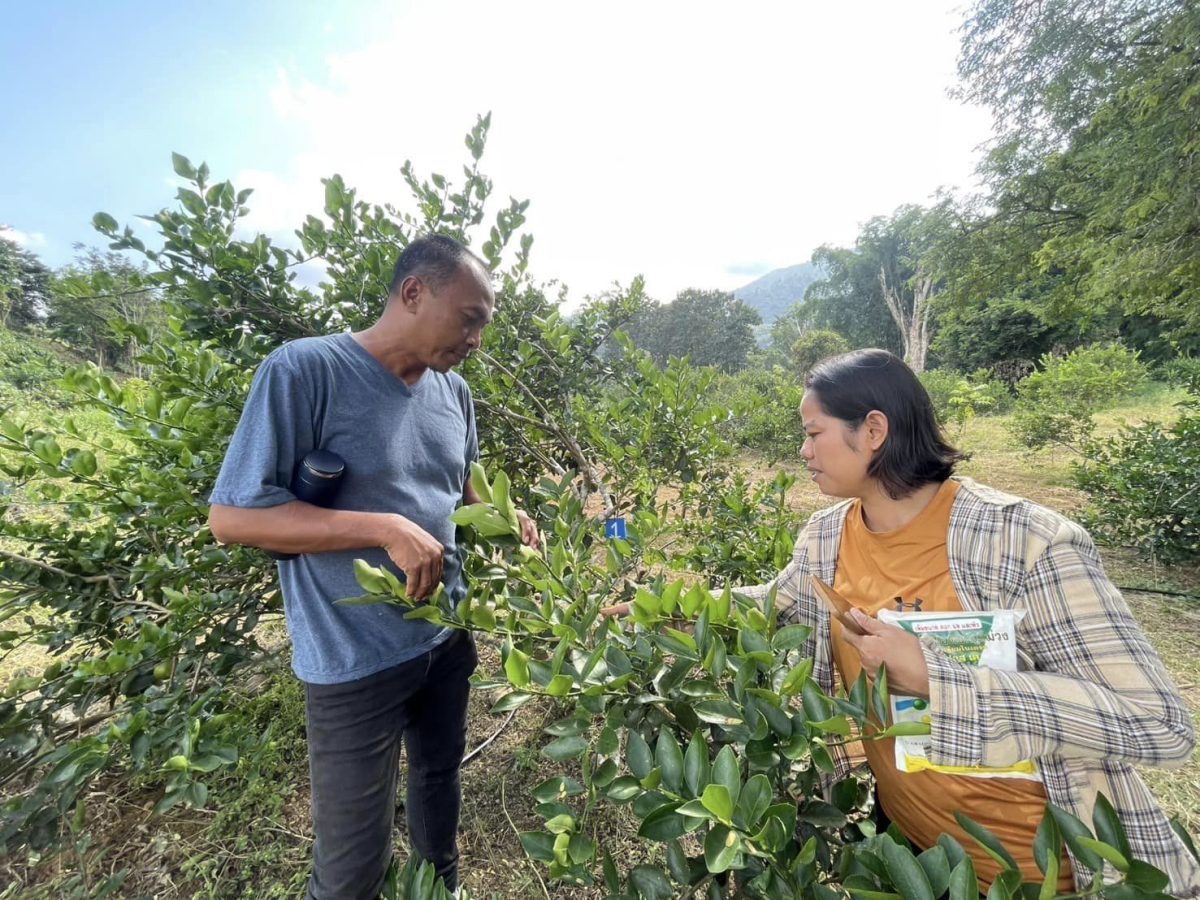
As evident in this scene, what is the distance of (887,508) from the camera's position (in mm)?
1226

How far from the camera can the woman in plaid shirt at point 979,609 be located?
2.83ft

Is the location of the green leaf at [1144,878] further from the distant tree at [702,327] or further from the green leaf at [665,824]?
the distant tree at [702,327]

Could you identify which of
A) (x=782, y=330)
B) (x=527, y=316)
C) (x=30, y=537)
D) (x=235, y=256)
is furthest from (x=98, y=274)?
(x=782, y=330)

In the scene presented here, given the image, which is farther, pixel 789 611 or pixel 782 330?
pixel 782 330

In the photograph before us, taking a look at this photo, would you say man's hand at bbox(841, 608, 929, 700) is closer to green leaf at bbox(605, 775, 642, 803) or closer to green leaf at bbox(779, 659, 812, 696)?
green leaf at bbox(779, 659, 812, 696)

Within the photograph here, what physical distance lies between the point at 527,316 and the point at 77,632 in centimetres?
216

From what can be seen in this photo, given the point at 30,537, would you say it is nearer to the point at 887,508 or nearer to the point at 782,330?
the point at 887,508

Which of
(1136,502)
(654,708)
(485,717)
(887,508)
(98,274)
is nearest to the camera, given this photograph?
(654,708)

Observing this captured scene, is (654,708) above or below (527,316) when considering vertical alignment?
below

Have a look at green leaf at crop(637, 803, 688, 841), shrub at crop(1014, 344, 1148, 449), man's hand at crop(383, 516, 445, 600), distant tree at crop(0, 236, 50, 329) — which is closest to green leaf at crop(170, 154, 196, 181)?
man's hand at crop(383, 516, 445, 600)

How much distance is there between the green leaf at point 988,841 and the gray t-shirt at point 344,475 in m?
1.14

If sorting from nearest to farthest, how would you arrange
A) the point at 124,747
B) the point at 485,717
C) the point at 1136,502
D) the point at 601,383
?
the point at 124,747 < the point at 485,717 < the point at 601,383 < the point at 1136,502

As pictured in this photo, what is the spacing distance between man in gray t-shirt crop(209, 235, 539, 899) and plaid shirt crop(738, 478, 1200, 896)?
3.32 feet

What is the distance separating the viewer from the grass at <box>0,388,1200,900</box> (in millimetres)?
1773
